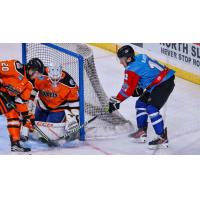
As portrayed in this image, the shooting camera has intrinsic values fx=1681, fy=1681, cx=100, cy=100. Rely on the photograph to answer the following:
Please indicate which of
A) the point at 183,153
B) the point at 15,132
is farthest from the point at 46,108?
the point at 183,153

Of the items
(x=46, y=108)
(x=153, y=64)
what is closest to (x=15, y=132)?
(x=46, y=108)

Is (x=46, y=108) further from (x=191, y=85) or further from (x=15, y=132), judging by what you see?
(x=191, y=85)

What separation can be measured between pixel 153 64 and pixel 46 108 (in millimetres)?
618

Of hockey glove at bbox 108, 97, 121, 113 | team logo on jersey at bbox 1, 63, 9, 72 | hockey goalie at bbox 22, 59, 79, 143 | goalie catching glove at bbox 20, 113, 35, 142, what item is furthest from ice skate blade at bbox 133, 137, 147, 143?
team logo on jersey at bbox 1, 63, 9, 72

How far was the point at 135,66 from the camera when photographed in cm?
893

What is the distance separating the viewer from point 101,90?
8.96m

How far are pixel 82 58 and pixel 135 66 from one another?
0.29 metres

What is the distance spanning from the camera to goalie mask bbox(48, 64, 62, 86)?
351 inches

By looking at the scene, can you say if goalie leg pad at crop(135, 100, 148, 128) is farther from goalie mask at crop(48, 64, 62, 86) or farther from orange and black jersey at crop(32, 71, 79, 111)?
goalie mask at crop(48, 64, 62, 86)

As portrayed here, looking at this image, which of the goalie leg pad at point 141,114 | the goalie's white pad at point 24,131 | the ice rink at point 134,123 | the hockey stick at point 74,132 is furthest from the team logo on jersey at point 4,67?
the goalie leg pad at point 141,114

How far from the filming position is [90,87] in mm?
8969

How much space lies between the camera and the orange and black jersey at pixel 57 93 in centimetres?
895

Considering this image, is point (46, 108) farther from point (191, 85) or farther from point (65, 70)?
point (191, 85)

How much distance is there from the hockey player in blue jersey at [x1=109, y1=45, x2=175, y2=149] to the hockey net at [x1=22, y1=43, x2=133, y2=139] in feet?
0.27
